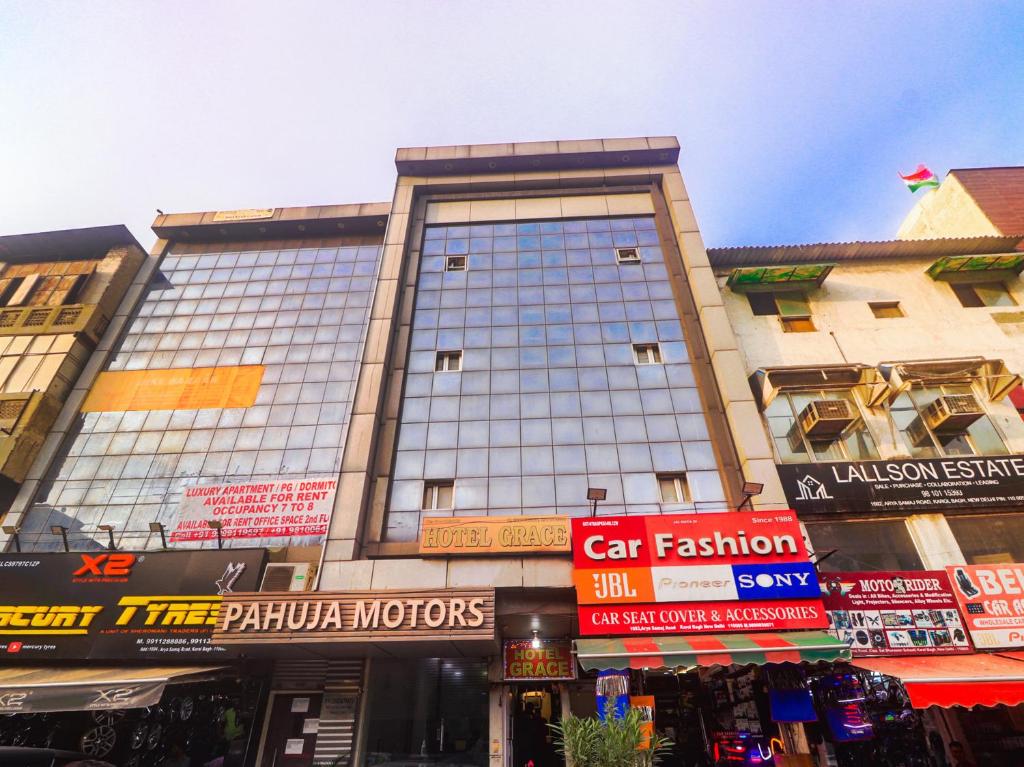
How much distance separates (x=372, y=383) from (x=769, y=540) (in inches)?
540

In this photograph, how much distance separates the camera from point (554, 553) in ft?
46.2

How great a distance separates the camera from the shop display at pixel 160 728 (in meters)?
13.1

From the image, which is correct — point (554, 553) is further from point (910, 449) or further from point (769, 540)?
point (910, 449)

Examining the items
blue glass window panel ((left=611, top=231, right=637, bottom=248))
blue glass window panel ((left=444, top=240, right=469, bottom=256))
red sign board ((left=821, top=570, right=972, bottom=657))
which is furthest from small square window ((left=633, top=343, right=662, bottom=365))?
blue glass window panel ((left=444, top=240, right=469, bottom=256))

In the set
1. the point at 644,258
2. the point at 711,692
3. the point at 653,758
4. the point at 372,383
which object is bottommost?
the point at 653,758

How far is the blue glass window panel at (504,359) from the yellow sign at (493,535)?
6.60 meters

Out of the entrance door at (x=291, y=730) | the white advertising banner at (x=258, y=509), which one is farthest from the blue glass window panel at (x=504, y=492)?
the entrance door at (x=291, y=730)

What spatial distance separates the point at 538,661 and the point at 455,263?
1627 cm

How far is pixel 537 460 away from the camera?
16703mm

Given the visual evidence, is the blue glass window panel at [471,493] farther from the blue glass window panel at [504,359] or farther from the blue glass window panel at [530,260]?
the blue glass window panel at [530,260]

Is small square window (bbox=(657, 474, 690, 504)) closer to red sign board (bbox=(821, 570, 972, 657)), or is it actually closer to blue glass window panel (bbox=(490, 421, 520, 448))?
red sign board (bbox=(821, 570, 972, 657))

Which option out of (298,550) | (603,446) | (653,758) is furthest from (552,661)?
(298,550)

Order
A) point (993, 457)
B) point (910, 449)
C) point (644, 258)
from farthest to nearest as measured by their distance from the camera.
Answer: point (644, 258), point (910, 449), point (993, 457)

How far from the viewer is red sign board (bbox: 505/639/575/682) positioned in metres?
14.2
